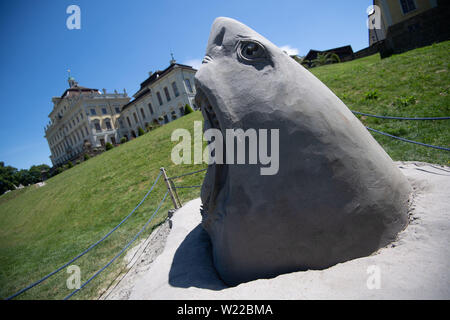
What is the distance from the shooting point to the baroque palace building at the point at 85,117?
44.0 meters

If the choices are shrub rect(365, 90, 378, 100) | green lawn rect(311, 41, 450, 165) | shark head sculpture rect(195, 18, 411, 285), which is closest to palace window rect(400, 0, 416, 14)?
green lawn rect(311, 41, 450, 165)

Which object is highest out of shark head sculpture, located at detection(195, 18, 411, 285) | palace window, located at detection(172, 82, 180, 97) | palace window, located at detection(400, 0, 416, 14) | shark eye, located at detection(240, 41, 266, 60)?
palace window, located at detection(172, 82, 180, 97)

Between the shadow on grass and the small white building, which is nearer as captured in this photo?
the shadow on grass

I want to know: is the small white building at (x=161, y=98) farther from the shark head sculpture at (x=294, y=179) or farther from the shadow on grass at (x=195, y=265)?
the shark head sculpture at (x=294, y=179)


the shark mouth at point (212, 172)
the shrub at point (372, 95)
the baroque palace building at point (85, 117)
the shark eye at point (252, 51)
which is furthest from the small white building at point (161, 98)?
the shark eye at point (252, 51)

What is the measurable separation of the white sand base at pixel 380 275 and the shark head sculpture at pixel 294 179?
0.17 metres

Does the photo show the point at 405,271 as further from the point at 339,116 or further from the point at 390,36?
the point at 390,36

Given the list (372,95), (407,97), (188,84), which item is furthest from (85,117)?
(407,97)

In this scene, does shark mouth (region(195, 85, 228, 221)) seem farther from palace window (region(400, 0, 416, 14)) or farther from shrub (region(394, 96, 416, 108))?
palace window (region(400, 0, 416, 14))

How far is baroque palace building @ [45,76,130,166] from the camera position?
1732 inches

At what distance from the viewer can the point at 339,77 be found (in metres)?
11.4

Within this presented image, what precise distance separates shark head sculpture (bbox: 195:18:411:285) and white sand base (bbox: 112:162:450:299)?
0.17m

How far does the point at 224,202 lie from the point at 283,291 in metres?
0.93
